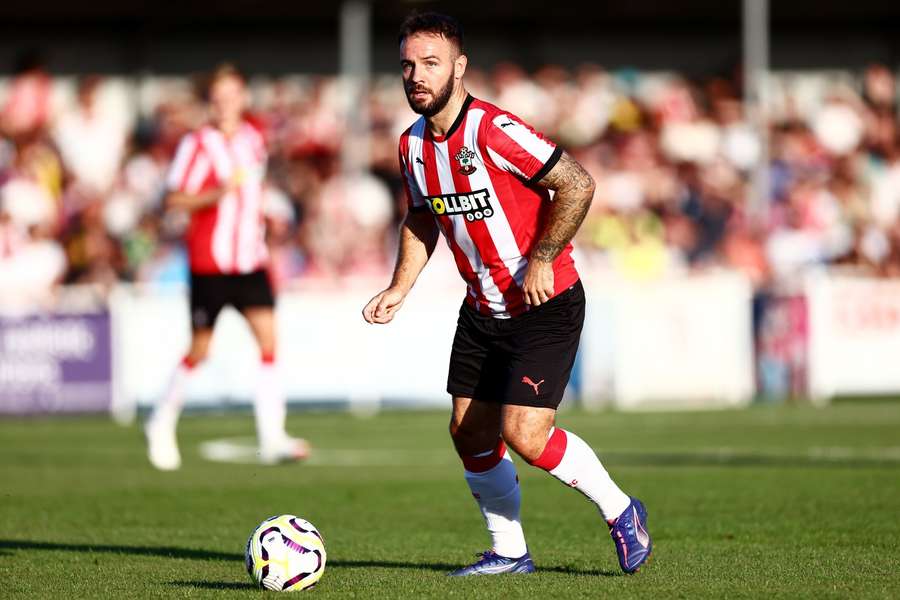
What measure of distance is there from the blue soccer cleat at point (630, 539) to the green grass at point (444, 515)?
9 centimetres

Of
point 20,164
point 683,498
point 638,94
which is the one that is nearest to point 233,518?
point 683,498

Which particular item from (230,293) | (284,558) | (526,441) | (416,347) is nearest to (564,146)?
(416,347)

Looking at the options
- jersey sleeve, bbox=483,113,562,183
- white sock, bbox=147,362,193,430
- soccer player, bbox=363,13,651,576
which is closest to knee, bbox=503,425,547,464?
soccer player, bbox=363,13,651,576

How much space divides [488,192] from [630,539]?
153cm

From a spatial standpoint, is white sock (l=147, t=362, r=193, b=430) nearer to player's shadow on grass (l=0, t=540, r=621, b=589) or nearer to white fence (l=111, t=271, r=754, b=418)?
player's shadow on grass (l=0, t=540, r=621, b=589)

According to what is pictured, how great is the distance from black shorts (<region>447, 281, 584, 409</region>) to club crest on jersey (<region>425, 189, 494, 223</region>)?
44cm

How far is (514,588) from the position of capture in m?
6.35

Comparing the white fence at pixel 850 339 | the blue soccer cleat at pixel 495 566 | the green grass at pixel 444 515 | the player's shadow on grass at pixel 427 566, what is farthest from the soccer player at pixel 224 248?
the white fence at pixel 850 339

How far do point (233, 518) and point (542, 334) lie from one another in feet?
10.3

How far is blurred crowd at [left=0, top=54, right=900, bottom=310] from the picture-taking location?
19.9m

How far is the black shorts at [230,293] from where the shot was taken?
12422 millimetres

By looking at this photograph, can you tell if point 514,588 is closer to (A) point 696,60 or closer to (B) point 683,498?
(B) point 683,498

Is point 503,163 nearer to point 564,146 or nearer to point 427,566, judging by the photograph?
point 427,566

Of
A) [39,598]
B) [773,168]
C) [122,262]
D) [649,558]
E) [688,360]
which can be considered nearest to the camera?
[39,598]
